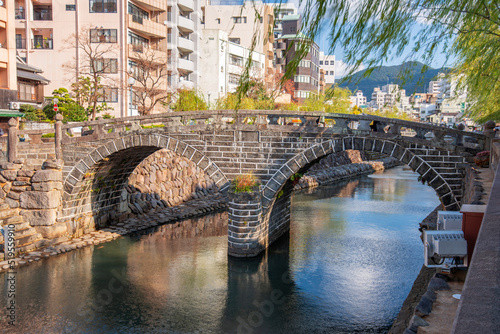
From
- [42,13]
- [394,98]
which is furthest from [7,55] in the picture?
[394,98]

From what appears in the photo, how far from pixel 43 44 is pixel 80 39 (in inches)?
135

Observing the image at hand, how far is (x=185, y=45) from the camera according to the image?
129 feet

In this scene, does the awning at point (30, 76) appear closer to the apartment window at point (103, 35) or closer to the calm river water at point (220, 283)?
the apartment window at point (103, 35)

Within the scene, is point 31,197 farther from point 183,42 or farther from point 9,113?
point 183,42

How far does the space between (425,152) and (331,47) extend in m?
7.54

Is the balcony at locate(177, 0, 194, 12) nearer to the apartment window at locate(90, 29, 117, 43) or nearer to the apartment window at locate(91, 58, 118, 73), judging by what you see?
the apartment window at locate(90, 29, 117, 43)

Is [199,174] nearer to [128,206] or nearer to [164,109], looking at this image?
[128,206]

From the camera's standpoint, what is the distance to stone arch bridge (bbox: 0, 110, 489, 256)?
45.4 ft

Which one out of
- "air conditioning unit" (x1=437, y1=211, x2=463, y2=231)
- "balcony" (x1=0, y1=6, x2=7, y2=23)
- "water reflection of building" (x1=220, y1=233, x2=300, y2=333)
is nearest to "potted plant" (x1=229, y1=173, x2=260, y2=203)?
"water reflection of building" (x1=220, y1=233, x2=300, y2=333)

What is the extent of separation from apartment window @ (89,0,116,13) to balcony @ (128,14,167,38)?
129 cm

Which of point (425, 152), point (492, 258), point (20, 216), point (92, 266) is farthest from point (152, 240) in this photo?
point (492, 258)

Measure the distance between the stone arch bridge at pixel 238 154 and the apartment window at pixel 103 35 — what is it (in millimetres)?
15762

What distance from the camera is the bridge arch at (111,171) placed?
53.9 ft

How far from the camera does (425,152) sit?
45.4ft
